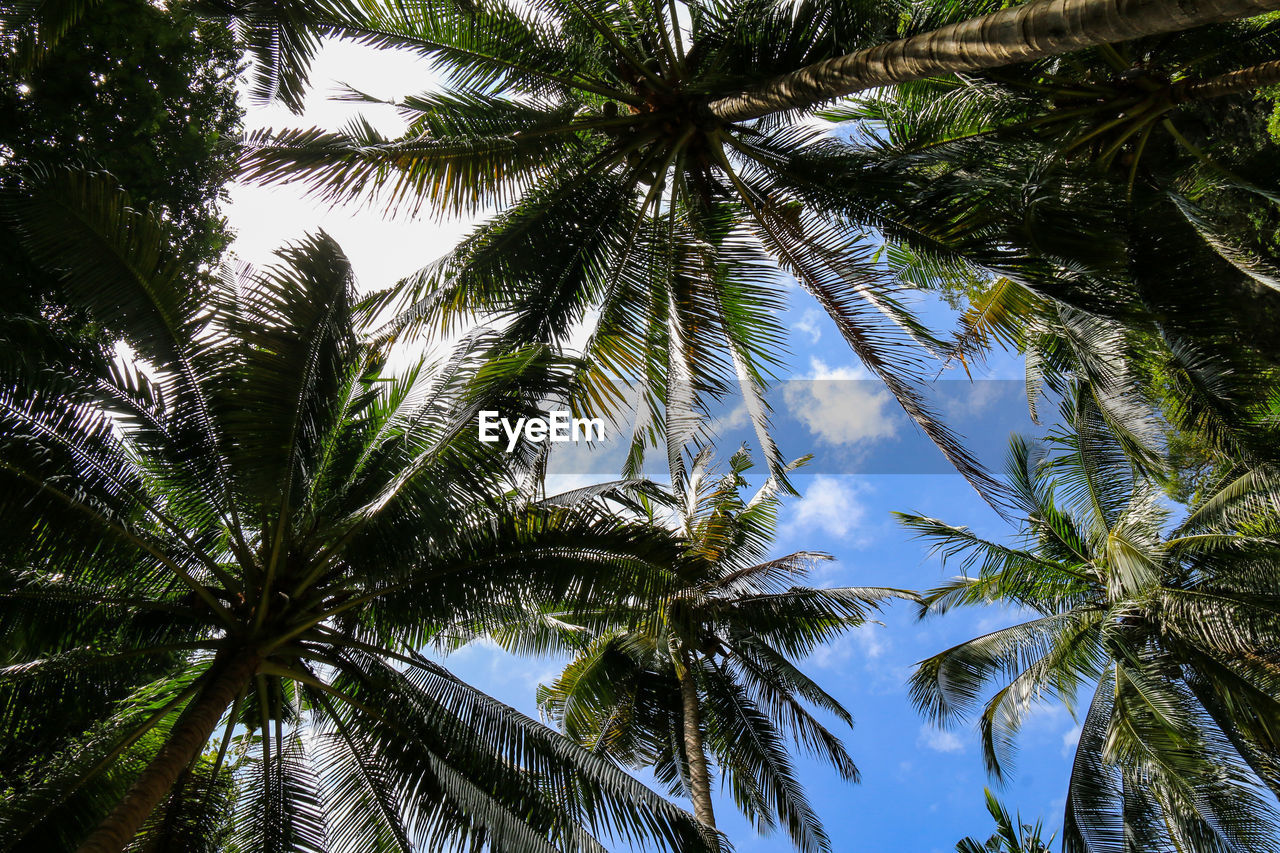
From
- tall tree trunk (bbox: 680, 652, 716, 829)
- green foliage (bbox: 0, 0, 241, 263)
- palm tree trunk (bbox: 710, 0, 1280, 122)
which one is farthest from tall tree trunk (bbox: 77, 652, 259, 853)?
tall tree trunk (bbox: 680, 652, 716, 829)

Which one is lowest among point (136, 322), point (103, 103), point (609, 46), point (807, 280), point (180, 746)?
point (180, 746)

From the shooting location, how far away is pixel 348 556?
5.59 metres

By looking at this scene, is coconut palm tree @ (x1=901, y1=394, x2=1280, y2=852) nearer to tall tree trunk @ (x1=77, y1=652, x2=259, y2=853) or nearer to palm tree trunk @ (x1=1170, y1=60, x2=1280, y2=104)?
palm tree trunk @ (x1=1170, y1=60, x2=1280, y2=104)

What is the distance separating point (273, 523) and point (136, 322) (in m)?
1.87

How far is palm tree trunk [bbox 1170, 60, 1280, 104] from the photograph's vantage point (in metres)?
6.56

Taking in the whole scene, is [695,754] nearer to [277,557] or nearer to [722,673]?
[722,673]

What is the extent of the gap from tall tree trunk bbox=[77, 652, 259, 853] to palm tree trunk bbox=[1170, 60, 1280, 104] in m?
9.38

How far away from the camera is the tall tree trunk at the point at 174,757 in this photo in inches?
159

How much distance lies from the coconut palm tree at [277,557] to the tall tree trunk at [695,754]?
4681 millimetres

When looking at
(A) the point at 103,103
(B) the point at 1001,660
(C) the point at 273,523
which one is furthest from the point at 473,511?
(B) the point at 1001,660

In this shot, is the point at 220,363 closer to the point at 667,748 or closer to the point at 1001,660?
the point at 667,748

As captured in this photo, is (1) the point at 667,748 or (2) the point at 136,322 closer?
(2) the point at 136,322

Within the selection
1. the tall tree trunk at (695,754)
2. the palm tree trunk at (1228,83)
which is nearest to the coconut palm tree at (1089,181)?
A: the palm tree trunk at (1228,83)

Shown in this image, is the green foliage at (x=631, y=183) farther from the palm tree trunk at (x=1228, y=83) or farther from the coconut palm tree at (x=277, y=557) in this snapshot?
the palm tree trunk at (x=1228, y=83)
